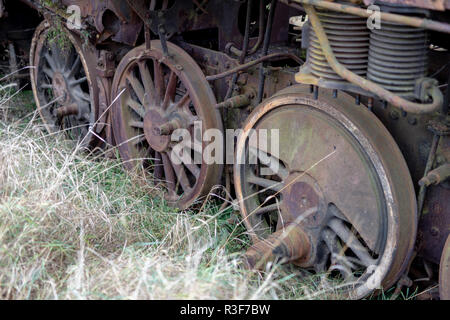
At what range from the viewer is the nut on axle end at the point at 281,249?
3.26 m

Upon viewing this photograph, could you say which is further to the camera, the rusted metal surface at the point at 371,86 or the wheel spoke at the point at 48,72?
the wheel spoke at the point at 48,72

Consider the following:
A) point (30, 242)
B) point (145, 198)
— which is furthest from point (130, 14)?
point (30, 242)

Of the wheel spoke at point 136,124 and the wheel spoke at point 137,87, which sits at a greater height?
the wheel spoke at point 137,87

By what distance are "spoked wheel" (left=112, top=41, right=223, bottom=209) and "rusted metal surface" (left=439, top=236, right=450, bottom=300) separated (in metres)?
1.61

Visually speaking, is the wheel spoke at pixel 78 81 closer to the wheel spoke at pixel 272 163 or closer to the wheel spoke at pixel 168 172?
the wheel spoke at pixel 168 172

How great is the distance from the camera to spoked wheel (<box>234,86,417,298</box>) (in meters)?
2.92

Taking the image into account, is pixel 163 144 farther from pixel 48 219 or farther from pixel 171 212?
pixel 48 219

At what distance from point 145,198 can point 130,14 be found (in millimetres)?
1342

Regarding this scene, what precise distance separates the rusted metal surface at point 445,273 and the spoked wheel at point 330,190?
0.18m

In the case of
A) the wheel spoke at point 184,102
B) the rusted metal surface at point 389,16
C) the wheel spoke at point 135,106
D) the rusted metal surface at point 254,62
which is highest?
the rusted metal surface at point 389,16

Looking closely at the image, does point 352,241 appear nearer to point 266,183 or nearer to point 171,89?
point 266,183

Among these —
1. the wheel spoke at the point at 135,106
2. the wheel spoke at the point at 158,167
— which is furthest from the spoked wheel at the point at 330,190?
the wheel spoke at the point at 135,106

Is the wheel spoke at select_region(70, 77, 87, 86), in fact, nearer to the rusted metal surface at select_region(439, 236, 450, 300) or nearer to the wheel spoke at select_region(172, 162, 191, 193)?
the wheel spoke at select_region(172, 162, 191, 193)

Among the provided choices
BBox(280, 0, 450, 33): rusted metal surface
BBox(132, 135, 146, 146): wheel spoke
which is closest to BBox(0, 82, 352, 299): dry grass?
BBox(132, 135, 146, 146): wheel spoke
